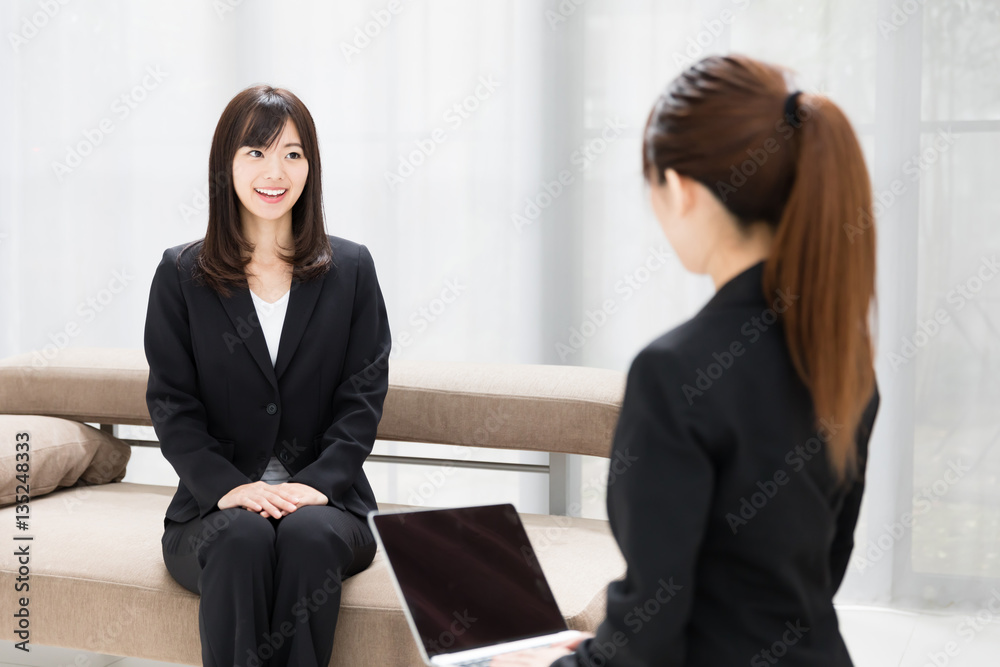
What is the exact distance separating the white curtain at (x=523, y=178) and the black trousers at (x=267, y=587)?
1307 mm

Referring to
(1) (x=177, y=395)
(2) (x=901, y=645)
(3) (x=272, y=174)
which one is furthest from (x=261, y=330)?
(2) (x=901, y=645)

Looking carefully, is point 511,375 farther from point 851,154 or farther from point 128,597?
point 851,154

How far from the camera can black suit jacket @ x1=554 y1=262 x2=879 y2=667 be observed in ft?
2.58

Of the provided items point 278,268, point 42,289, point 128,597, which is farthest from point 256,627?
point 42,289

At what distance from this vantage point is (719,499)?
81 cm

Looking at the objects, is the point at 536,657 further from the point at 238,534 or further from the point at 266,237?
the point at 266,237

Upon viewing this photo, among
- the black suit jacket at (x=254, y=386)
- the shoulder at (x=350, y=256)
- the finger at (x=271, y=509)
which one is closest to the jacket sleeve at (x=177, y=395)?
the black suit jacket at (x=254, y=386)

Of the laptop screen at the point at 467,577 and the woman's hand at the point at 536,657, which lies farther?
the laptop screen at the point at 467,577

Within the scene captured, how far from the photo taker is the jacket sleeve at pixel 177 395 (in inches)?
72.5

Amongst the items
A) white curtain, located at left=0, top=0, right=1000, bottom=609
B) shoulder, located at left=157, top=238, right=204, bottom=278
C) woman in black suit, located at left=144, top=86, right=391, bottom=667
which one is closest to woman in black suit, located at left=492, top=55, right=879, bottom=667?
woman in black suit, located at left=144, top=86, right=391, bottom=667

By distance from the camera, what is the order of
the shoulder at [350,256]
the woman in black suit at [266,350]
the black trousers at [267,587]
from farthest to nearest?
the shoulder at [350,256], the woman in black suit at [266,350], the black trousers at [267,587]

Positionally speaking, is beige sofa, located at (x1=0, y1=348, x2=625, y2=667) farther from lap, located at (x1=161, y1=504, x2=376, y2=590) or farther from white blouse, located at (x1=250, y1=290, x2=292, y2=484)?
white blouse, located at (x1=250, y1=290, x2=292, y2=484)

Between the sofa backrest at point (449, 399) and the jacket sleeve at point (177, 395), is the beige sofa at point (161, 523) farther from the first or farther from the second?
the jacket sleeve at point (177, 395)

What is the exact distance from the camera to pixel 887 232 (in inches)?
102
